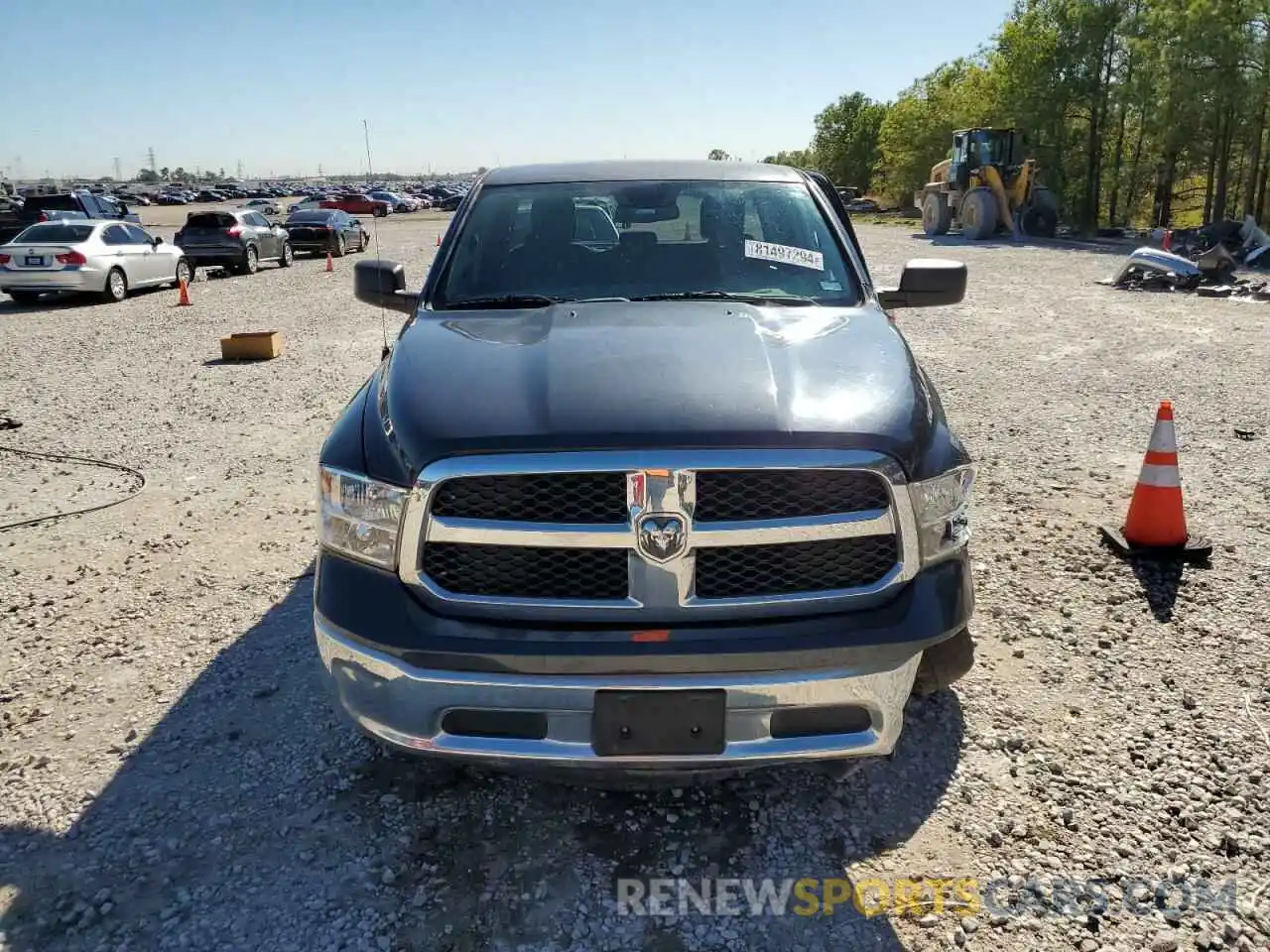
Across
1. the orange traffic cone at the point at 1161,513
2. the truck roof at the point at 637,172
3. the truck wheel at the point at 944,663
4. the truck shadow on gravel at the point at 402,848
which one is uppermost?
the truck roof at the point at 637,172

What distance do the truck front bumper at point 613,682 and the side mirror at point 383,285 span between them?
6.40ft

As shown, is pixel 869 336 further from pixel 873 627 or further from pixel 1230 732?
pixel 1230 732

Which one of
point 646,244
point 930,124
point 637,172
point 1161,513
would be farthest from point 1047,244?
point 646,244

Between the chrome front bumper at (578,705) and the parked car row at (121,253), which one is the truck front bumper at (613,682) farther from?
the parked car row at (121,253)

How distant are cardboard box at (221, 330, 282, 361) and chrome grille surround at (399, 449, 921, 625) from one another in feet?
30.1

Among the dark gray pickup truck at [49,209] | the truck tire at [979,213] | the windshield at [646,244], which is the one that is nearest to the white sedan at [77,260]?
the dark gray pickup truck at [49,209]

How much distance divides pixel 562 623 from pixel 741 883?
926 millimetres

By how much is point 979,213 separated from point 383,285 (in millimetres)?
27415

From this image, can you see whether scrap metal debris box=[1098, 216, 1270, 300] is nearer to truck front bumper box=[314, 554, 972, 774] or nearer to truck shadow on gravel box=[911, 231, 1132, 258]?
truck shadow on gravel box=[911, 231, 1132, 258]

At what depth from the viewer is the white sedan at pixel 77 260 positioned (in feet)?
50.5

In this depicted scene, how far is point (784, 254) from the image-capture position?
3693mm

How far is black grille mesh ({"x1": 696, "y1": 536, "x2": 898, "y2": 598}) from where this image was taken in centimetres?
234
